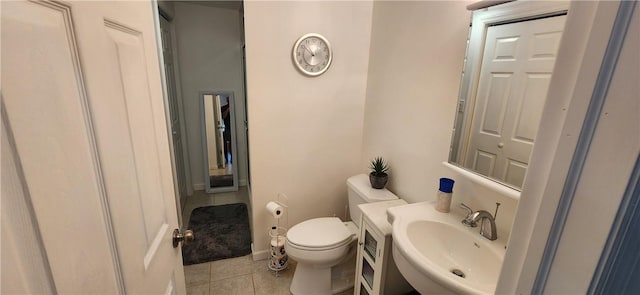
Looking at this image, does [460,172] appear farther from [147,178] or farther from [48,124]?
[48,124]

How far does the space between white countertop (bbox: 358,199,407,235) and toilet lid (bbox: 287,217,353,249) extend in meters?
0.33

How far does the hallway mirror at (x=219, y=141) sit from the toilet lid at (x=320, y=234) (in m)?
1.86

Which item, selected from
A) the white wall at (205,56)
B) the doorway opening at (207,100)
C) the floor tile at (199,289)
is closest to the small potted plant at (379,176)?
the floor tile at (199,289)

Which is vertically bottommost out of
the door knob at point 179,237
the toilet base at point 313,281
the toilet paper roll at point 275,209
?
the toilet base at point 313,281

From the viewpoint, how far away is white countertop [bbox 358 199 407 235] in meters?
1.39

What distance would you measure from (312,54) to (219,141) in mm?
1932

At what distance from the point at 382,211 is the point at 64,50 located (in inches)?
57.3

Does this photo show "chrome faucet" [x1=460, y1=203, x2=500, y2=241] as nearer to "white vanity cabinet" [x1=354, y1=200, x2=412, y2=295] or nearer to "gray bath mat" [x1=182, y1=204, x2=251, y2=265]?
"white vanity cabinet" [x1=354, y1=200, x2=412, y2=295]

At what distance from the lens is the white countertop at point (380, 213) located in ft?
4.55

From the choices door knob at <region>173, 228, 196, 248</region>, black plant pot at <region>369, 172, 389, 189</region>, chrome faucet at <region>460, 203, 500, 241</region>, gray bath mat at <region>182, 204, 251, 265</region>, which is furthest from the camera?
gray bath mat at <region>182, 204, 251, 265</region>

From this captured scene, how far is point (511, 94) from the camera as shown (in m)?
1.07

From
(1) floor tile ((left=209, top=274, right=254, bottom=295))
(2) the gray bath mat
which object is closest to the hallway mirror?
(2) the gray bath mat

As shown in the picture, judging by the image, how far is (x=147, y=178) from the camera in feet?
2.36

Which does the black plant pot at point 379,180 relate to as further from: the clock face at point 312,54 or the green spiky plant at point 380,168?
the clock face at point 312,54
